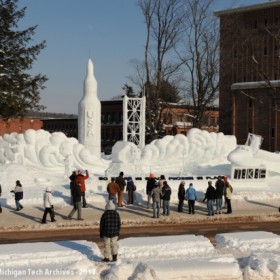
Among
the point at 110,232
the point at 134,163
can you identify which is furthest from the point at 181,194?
the point at 110,232

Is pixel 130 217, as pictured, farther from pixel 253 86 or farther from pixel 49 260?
pixel 253 86

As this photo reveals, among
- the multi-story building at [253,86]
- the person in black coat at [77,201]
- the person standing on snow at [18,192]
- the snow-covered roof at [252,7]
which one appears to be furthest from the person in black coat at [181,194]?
the snow-covered roof at [252,7]

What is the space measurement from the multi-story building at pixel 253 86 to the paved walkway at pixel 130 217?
122 feet

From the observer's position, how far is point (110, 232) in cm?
1127

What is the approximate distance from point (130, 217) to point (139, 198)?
341cm

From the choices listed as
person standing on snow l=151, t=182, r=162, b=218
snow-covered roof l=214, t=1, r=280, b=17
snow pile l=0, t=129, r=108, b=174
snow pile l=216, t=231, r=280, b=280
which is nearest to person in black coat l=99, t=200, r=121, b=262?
snow pile l=216, t=231, r=280, b=280

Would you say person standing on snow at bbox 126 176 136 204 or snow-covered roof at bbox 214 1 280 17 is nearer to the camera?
person standing on snow at bbox 126 176 136 204

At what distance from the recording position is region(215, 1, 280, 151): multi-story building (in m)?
64.6

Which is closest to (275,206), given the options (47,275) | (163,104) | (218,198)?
(218,198)

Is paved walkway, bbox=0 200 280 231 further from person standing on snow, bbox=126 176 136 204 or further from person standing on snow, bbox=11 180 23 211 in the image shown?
person standing on snow, bbox=126 176 136 204

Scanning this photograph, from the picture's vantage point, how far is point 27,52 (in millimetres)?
38750

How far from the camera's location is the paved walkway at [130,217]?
19000mm

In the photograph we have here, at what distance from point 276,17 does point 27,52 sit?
4706cm

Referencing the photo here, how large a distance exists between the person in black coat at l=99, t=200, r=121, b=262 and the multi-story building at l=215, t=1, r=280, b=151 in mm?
48110
